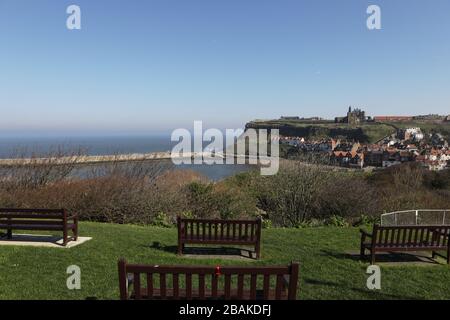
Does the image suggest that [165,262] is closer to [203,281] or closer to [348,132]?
[203,281]

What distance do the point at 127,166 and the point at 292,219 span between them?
30.1 feet

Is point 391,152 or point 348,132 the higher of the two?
point 348,132

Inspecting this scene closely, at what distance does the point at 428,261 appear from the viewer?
24.5 feet

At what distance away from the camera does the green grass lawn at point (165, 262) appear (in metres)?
5.32

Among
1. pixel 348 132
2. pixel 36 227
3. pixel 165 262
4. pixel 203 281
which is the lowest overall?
pixel 165 262

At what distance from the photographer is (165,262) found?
6930mm

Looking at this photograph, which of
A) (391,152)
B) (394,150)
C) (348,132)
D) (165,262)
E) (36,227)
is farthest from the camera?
(348,132)

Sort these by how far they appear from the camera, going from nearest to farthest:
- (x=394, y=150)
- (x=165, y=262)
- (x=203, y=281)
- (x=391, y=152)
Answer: (x=203, y=281)
(x=165, y=262)
(x=391, y=152)
(x=394, y=150)

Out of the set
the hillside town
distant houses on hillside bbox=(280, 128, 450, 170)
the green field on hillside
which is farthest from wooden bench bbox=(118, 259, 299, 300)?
the green field on hillside

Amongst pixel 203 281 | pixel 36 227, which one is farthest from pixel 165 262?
pixel 203 281

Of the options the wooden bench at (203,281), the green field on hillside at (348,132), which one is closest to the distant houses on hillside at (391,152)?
the green field on hillside at (348,132)

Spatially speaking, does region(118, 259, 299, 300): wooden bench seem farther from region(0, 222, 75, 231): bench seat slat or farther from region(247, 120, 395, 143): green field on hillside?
region(247, 120, 395, 143): green field on hillside
